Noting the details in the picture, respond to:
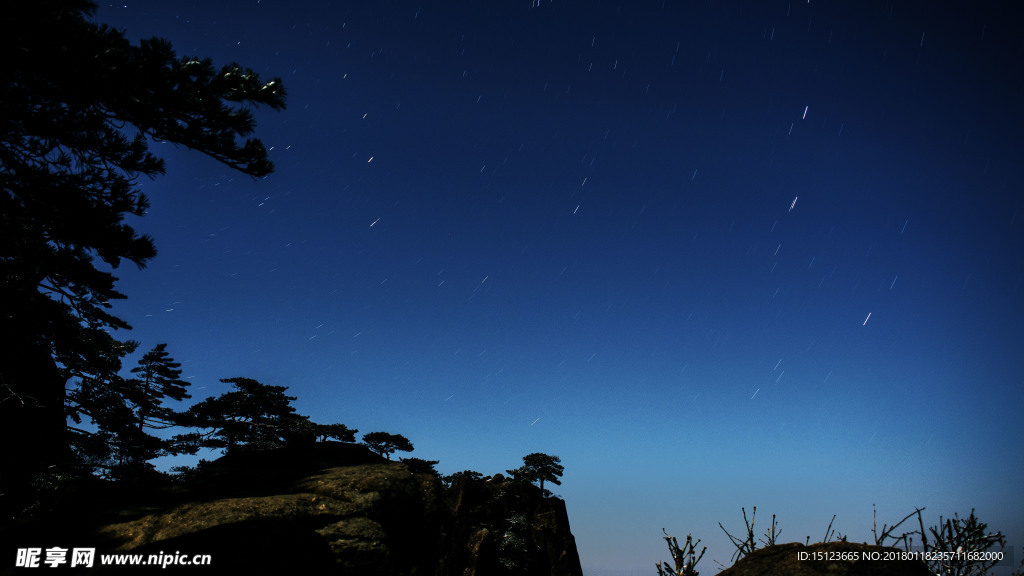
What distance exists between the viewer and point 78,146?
7.71 meters

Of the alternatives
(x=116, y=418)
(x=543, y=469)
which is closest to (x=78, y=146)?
(x=116, y=418)

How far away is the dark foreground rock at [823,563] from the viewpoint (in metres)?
3.75

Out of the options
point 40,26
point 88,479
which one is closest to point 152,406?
point 88,479

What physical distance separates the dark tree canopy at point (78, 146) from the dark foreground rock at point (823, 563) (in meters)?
9.77

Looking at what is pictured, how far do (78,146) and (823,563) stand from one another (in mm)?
12341

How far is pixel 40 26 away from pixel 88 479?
34.6ft

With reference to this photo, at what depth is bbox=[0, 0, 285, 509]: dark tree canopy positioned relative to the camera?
22.4ft

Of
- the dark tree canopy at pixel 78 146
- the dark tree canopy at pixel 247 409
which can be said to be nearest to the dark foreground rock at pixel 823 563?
the dark tree canopy at pixel 78 146

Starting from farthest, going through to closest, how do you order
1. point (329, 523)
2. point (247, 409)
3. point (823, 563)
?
point (247, 409) → point (329, 523) → point (823, 563)

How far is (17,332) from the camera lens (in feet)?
→ 25.2

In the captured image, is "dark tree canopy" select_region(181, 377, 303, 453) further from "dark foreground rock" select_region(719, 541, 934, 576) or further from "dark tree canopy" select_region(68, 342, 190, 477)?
"dark foreground rock" select_region(719, 541, 934, 576)

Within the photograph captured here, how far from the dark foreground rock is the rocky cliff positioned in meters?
10.6

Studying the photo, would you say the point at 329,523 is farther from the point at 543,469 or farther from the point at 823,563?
the point at 543,469

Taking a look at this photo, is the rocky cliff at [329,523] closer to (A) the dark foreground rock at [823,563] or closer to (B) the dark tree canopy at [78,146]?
(B) the dark tree canopy at [78,146]
